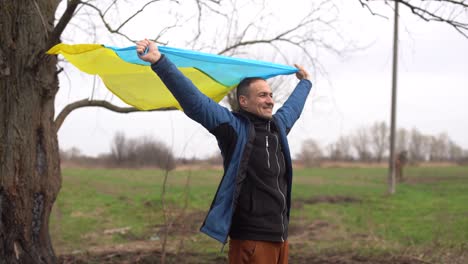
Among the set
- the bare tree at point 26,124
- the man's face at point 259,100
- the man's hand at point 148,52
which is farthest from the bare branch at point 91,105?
the man's hand at point 148,52

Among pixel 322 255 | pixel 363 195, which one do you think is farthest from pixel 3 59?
pixel 363 195

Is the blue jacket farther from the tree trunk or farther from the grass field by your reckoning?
the grass field

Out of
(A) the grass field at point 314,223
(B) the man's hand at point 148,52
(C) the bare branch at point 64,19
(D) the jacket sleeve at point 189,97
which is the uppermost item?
(C) the bare branch at point 64,19

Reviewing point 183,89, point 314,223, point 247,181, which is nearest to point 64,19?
point 183,89

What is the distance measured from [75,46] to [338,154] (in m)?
47.1

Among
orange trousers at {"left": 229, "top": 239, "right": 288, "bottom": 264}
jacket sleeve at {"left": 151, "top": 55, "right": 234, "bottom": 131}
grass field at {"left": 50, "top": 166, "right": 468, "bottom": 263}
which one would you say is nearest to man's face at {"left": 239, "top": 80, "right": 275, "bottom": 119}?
jacket sleeve at {"left": 151, "top": 55, "right": 234, "bottom": 131}

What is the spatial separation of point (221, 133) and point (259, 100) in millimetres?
359

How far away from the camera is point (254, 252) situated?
11.4 feet

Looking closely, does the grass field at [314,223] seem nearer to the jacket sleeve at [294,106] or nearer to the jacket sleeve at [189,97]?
the jacket sleeve at [294,106]

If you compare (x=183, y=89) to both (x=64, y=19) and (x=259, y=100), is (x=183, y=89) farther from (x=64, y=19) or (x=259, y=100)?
(x=64, y=19)

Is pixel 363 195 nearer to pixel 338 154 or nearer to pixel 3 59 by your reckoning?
pixel 3 59

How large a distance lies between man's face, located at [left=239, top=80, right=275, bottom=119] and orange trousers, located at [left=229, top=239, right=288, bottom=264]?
2.77 ft

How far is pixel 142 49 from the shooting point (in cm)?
337

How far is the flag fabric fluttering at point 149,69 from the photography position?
14.5ft
